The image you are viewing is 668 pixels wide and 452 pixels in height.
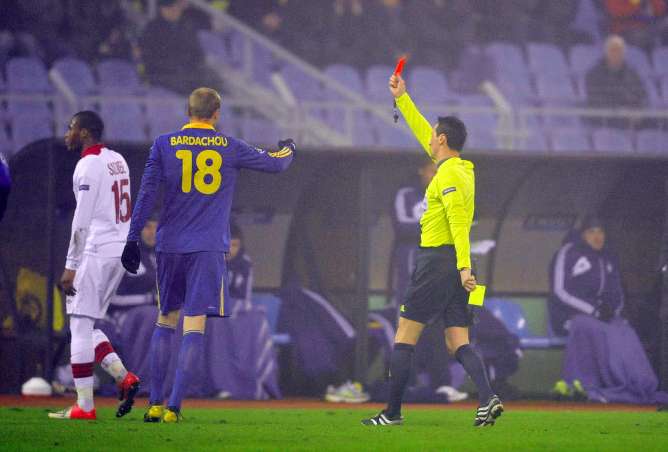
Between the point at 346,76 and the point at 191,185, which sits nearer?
the point at 191,185

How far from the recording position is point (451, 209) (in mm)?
8164

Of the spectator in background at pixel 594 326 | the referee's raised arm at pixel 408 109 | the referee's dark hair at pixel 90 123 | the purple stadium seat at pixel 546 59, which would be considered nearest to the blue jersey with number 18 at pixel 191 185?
the referee's dark hair at pixel 90 123

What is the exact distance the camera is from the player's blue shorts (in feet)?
27.0

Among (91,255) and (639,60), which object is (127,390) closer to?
(91,255)

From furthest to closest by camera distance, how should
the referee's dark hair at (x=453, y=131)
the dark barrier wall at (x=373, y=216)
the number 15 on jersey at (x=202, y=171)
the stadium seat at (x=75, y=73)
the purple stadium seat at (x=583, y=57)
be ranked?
1. the purple stadium seat at (x=583, y=57)
2. the stadium seat at (x=75, y=73)
3. the dark barrier wall at (x=373, y=216)
4. the referee's dark hair at (x=453, y=131)
5. the number 15 on jersey at (x=202, y=171)

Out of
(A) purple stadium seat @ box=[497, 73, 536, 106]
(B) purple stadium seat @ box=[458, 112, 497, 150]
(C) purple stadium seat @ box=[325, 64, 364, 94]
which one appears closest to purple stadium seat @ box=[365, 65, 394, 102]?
(C) purple stadium seat @ box=[325, 64, 364, 94]

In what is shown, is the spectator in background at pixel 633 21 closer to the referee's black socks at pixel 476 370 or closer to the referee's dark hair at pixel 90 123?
the referee's black socks at pixel 476 370

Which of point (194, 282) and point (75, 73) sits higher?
point (75, 73)

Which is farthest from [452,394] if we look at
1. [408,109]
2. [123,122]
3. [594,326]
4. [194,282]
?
[123,122]

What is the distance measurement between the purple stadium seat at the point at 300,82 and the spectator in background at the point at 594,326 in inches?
192

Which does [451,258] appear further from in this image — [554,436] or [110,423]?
[110,423]

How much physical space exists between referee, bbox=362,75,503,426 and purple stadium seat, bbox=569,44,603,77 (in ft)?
35.2

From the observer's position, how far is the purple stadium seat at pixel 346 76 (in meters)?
17.3

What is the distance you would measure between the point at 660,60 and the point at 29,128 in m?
9.64
